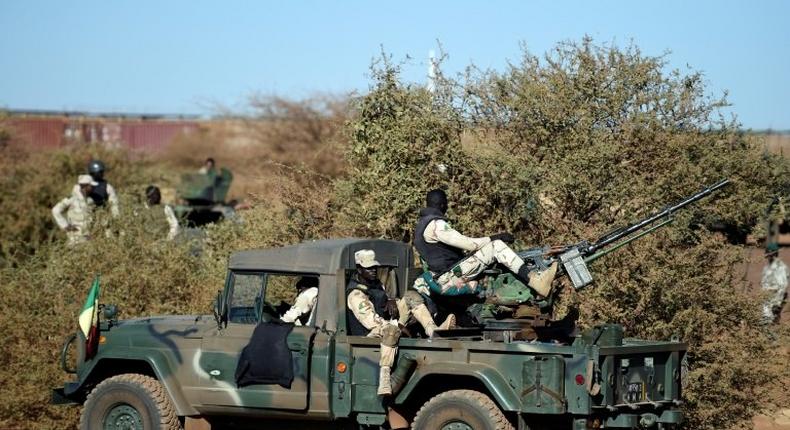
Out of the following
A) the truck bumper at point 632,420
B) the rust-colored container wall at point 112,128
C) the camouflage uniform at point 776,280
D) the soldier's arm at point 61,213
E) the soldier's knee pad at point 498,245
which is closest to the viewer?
the truck bumper at point 632,420

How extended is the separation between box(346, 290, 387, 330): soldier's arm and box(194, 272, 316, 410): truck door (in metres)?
0.36

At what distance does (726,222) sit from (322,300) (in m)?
4.49

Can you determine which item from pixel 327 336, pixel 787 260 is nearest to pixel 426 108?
pixel 327 336

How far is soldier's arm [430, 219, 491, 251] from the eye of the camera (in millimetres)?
10664

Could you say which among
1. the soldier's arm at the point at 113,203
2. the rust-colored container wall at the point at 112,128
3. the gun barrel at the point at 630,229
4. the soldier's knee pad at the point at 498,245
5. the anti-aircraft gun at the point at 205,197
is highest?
the rust-colored container wall at the point at 112,128

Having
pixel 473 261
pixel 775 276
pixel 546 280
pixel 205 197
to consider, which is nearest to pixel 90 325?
pixel 473 261

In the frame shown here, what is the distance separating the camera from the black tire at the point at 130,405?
10.6m

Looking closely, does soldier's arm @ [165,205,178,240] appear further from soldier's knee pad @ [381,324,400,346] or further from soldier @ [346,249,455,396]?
soldier's knee pad @ [381,324,400,346]

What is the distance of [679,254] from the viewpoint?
11.6 meters

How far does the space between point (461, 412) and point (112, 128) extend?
1431 inches

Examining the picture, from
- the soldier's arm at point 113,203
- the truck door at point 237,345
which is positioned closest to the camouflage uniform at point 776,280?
the truck door at point 237,345

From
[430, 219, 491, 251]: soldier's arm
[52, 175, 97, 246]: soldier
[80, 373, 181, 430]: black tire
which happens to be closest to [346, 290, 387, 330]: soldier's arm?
[430, 219, 491, 251]: soldier's arm

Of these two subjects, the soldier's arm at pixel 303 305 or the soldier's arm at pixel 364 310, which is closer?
the soldier's arm at pixel 364 310

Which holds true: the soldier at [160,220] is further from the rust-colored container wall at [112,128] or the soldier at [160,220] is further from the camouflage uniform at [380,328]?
the rust-colored container wall at [112,128]
